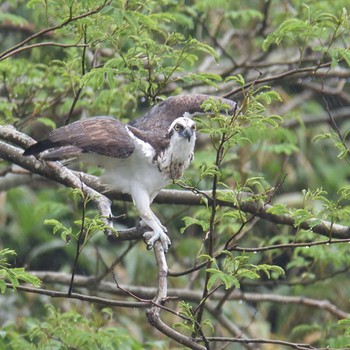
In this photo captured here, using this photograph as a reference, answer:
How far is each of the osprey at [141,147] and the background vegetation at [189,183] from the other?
0.16 m

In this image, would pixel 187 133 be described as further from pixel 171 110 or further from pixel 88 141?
pixel 88 141

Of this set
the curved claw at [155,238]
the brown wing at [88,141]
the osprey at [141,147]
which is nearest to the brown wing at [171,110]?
the osprey at [141,147]

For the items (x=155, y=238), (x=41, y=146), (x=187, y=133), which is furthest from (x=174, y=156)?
(x=41, y=146)

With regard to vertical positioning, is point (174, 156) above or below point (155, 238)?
above

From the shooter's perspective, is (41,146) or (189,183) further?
(41,146)

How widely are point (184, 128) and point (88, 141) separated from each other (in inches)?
18.6

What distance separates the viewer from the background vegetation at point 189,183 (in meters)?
4.22

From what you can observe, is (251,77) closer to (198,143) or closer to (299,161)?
(198,143)

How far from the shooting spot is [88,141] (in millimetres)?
4719

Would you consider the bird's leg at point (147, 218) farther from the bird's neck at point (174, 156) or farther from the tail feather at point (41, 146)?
the tail feather at point (41, 146)

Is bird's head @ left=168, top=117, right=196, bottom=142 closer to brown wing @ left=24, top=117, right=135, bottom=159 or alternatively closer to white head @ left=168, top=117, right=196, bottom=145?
white head @ left=168, top=117, right=196, bottom=145

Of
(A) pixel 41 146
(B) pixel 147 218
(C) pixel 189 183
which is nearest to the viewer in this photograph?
(C) pixel 189 183

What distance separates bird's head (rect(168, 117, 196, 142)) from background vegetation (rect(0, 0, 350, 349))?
268 millimetres

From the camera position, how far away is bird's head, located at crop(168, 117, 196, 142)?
4836 millimetres
